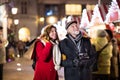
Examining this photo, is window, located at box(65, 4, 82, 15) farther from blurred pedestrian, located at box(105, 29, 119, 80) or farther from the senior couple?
the senior couple

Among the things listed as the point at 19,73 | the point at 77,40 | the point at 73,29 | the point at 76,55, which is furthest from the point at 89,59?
the point at 19,73

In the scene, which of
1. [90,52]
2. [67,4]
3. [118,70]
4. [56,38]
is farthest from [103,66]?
[67,4]

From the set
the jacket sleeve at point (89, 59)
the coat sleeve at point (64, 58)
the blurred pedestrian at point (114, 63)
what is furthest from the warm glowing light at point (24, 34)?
the jacket sleeve at point (89, 59)

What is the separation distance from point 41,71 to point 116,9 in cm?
718

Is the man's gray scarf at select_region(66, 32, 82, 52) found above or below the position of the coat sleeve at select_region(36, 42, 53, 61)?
above

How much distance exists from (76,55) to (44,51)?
47.1 inches

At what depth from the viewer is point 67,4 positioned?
65875mm

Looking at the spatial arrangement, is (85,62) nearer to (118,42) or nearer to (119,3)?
(118,42)

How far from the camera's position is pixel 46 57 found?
7.64m

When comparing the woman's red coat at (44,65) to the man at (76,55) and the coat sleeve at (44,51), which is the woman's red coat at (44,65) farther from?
the man at (76,55)

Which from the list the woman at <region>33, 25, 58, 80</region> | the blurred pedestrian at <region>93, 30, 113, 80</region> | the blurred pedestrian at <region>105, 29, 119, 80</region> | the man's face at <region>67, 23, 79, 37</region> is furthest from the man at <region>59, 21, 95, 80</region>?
the blurred pedestrian at <region>105, 29, 119, 80</region>

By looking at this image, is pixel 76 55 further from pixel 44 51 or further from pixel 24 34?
pixel 24 34

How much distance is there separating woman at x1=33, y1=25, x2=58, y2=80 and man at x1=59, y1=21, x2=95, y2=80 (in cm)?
104

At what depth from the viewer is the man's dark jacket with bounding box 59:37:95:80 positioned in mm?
6586
